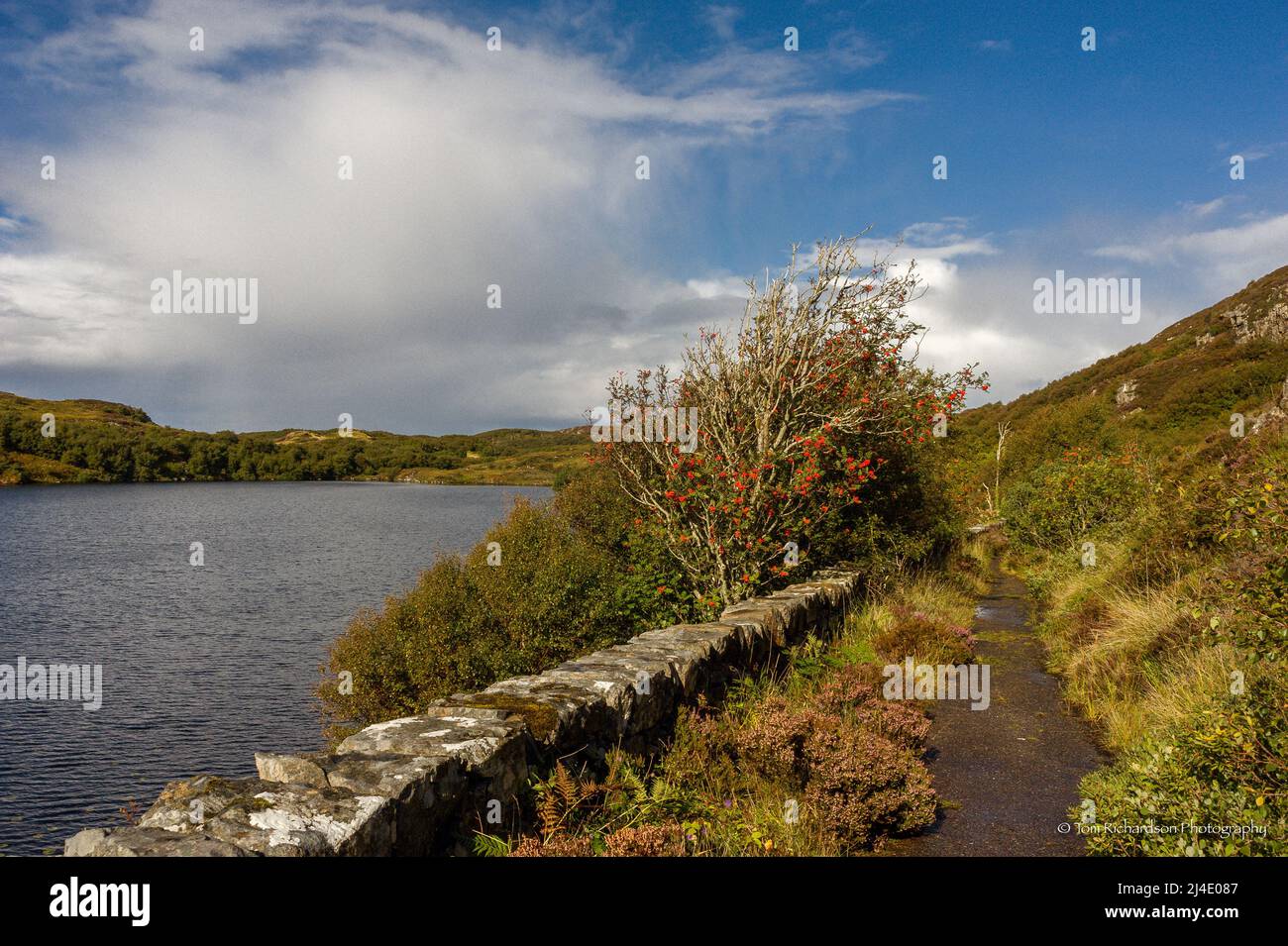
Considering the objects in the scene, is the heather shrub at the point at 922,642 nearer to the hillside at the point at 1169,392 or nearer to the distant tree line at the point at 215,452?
the hillside at the point at 1169,392

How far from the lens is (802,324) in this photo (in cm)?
1067

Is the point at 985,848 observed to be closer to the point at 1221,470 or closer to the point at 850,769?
the point at 850,769

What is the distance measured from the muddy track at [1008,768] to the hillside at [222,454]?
86249mm

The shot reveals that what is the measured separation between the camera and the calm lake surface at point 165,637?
15.1 m

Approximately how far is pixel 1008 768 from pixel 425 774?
529cm

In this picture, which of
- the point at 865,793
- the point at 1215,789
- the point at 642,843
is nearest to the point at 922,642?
the point at 865,793

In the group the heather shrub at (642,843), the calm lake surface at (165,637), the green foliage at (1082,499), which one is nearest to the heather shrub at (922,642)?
the heather shrub at (642,843)

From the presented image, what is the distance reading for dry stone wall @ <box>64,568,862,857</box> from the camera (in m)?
2.81

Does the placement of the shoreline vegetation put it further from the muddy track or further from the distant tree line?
the distant tree line

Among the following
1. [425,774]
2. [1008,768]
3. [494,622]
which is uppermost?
[425,774]

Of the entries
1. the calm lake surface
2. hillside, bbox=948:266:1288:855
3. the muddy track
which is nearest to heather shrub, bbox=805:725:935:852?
the muddy track

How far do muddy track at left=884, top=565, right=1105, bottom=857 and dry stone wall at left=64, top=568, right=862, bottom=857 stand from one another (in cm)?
202

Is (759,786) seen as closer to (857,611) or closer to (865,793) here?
(865,793)

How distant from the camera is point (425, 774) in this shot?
3.36 metres
